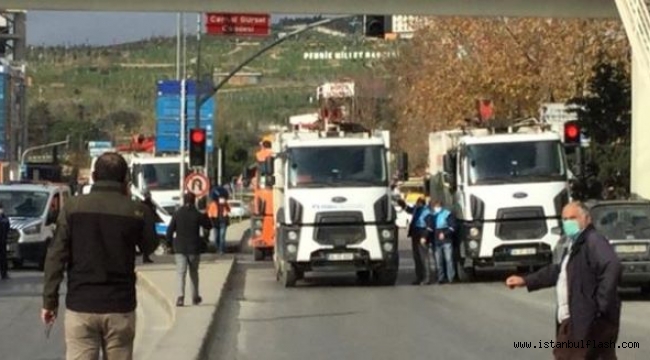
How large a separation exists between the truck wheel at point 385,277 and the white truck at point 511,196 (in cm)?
160

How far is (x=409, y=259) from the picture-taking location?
4350 cm

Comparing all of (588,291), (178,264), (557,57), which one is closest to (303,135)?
(178,264)

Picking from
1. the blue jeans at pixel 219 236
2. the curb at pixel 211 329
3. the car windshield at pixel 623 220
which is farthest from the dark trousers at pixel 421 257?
the blue jeans at pixel 219 236

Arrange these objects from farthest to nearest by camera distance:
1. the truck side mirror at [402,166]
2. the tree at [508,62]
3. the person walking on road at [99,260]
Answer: the tree at [508,62]
the truck side mirror at [402,166]
the person walking on road at [99,260]

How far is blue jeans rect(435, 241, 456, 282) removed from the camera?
101ft

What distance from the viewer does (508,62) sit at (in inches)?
2099

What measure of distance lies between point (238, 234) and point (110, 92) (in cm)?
7051

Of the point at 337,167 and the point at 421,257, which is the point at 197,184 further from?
the point at 337,167

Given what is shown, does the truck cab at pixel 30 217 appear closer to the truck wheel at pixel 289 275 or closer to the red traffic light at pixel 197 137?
the red traffic light at pixel 197 137

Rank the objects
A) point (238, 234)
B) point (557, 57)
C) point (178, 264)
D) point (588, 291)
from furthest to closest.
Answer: point (238, 234) < point (557, 57) < point (178, 264) < point (588, 291)

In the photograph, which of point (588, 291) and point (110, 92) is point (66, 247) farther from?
point (110, 92)

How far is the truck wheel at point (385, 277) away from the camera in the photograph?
3027 cm

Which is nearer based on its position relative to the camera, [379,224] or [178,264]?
[178,264]

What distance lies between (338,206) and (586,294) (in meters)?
19.0
